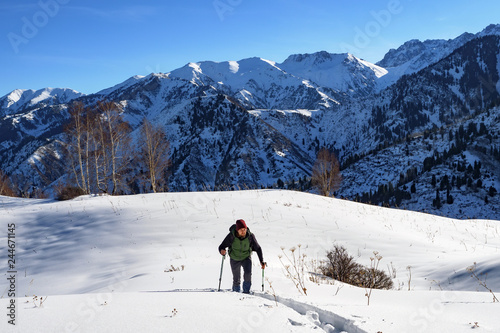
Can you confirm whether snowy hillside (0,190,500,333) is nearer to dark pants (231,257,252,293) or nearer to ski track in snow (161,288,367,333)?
ski track in snow (161,288,367,333)

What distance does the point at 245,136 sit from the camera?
182 metres

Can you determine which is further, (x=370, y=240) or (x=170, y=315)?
(x=370, y=240)

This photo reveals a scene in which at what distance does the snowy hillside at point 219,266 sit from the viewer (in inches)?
165

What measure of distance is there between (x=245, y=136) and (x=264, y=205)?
549ft

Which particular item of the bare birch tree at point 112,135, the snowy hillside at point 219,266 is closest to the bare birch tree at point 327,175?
the snowy hillside at point 219,266

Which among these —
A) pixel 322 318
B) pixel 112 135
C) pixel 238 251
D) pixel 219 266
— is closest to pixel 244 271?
pixel 238 251

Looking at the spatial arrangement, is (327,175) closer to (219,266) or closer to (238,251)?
(219,266)

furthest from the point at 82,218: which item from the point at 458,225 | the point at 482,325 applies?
the point at 458,225

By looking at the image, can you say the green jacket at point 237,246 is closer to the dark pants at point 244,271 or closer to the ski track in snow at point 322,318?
the dark pants at point 244,271

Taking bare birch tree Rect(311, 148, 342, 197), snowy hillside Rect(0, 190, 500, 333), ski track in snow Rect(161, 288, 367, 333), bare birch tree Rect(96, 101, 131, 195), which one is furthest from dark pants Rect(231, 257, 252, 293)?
bare birch tree Rect(311, 148, 342, 197)

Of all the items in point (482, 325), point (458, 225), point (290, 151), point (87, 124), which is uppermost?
point (290, 151)

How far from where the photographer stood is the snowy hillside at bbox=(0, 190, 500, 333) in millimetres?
4180

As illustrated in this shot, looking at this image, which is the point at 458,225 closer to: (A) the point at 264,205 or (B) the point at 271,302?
(A) the point at 264,205

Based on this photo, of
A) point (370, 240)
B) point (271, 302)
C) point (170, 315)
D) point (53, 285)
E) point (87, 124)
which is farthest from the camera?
point (87, 124)
